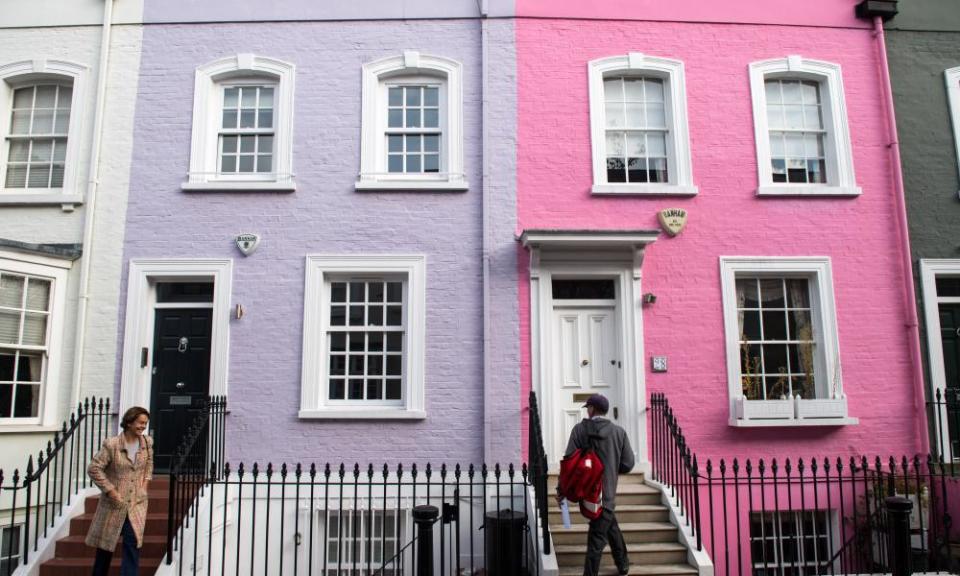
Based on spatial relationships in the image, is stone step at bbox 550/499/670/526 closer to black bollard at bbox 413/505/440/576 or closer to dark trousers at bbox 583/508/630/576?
dark trousers at bbox 583/508/630/576

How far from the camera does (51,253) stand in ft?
29.3

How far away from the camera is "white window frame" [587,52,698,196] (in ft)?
30.8

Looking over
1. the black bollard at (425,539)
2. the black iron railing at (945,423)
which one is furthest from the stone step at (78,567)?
the black iron railing at (945,423)

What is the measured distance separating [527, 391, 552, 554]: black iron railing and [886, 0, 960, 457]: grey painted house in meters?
5.40

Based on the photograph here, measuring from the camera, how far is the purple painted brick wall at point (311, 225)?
880 cm

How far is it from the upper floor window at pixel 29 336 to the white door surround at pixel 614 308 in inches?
239

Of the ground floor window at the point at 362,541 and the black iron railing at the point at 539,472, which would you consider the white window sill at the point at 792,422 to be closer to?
the black iron railing at the point at 539,472

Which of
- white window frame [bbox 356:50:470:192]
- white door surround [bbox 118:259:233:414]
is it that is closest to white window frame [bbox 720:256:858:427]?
white window frame [bbox 356:50:470:192]

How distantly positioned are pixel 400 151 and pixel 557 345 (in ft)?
11.2

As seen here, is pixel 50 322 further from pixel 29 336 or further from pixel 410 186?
pixel 410 186

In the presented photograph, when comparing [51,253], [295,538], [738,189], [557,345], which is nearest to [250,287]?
[51,253]

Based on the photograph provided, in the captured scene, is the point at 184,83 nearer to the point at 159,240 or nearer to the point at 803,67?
the point at 159,240

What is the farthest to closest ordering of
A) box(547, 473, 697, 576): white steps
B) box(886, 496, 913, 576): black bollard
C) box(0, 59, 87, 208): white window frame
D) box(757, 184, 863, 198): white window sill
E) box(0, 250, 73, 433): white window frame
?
box(757, 184, 863, 198): white window sill < box(0, 59, 87, 208): white window frame < box(0, 250, 73, 433): white window frame < box(547, 473, 697, 576): white steps < box(886, 496, 913, 576): black bollard

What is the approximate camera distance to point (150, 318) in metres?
9.21
